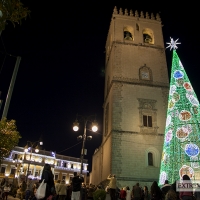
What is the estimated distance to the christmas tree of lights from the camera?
13.5 metres

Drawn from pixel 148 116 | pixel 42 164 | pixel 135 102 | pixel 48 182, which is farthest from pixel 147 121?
pixel 42 164

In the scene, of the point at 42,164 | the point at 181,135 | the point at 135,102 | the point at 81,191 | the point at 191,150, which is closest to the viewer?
the point at 81,191

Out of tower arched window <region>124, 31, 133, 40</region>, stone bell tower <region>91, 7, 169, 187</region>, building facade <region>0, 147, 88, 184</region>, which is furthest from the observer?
building facade <region>0, 147, 88, 184</region>

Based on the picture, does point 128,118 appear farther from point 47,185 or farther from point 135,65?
A: point 47,185

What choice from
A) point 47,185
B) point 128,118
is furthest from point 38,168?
point 47,185

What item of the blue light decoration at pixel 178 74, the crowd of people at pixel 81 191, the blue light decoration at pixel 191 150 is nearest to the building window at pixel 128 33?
the blue light decoration at pixel 178 74

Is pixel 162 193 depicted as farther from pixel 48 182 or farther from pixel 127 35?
pixel 127 35

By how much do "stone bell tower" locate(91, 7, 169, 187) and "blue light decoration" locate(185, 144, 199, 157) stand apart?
550cm

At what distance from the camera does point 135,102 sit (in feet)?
69.2

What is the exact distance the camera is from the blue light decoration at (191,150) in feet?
44.0

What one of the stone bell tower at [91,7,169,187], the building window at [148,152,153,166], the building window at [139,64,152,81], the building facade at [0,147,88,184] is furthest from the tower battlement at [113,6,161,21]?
the building facade at [0,147,88,184]

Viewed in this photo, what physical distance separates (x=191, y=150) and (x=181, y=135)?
1.09m

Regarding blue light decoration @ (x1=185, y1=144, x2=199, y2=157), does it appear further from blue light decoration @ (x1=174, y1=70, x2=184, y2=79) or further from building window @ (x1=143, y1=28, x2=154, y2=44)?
building window @ (x1=143, y1=28, x2=154, y2=44)

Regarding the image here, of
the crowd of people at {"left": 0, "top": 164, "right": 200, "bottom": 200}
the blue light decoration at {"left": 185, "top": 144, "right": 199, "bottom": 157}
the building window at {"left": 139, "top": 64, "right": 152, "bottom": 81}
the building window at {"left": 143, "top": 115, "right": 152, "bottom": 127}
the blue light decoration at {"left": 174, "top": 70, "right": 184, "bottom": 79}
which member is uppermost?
the building window at {"left": 139, "top": 64, "right": 152, "bottom": 81}
